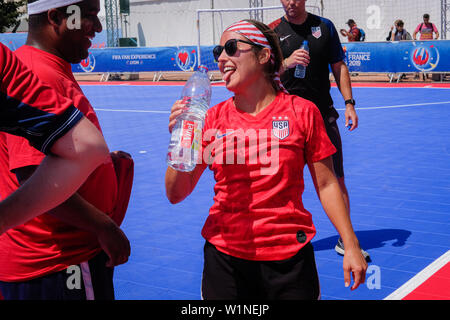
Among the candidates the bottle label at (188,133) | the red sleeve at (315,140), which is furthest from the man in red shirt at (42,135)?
the red sleeve at (315,140)

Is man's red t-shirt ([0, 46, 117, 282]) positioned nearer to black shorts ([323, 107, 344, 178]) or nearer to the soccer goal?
black shorts ([323, 107, 344, 178])

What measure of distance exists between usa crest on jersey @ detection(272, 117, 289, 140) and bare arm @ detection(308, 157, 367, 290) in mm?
230

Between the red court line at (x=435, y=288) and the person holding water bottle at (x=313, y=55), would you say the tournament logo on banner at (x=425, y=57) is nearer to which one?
the person holding water bottle at (x=313, y=55)

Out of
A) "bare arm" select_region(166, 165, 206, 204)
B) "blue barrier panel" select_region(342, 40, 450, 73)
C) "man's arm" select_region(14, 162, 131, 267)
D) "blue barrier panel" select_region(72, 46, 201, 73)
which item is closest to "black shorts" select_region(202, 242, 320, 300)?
"bare arm" select_region(166, 165, 206, 204)

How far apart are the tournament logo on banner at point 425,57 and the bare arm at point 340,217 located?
786 inches

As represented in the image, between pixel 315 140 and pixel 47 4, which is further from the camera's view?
pixel 315 140

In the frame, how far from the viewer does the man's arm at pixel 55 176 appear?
183 centimetres

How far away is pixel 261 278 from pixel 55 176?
1489 millimetres

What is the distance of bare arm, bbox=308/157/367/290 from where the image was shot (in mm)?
3039

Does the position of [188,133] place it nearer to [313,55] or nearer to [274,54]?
[274,54]

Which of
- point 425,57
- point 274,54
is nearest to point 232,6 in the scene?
point 425,57

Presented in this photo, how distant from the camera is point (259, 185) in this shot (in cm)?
308
